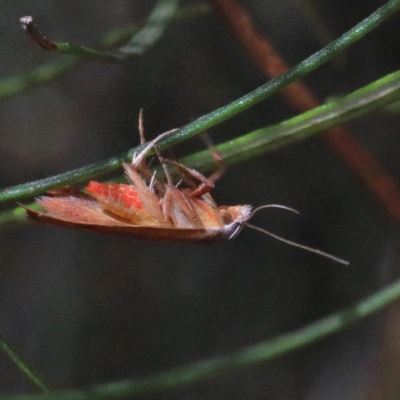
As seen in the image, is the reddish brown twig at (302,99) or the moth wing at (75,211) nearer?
the moth wing at (75,211)

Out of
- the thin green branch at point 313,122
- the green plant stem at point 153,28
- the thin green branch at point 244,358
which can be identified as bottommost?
the thin green branch at point 244,358

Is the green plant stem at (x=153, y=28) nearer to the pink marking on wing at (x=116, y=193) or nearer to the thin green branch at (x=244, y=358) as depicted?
the pink marking on wing at (x=116, y=193)

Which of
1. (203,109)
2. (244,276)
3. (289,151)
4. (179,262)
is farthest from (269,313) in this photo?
(203,109)

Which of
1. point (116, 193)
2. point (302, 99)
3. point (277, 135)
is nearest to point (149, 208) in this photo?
point (116, 193)

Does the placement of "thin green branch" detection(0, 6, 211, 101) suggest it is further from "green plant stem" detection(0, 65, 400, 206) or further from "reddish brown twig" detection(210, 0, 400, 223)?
"green plant stem" detection(0, 65, 400, 206)

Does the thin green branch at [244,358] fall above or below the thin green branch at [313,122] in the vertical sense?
below

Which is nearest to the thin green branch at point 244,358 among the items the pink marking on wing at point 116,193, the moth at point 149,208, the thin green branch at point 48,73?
the moth at point 149,208

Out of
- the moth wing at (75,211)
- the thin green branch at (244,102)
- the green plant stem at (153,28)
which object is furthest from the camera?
the green plant stem at (153,28)
